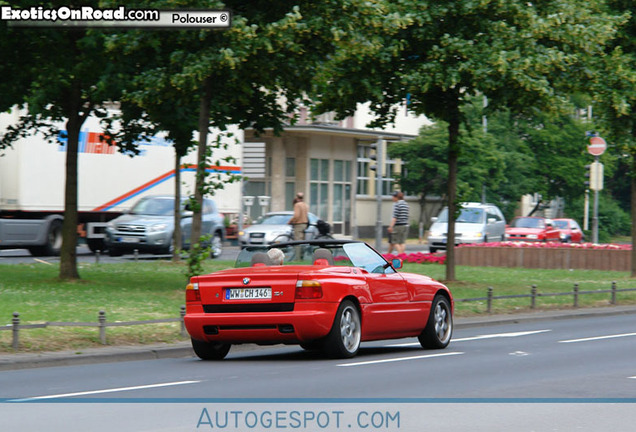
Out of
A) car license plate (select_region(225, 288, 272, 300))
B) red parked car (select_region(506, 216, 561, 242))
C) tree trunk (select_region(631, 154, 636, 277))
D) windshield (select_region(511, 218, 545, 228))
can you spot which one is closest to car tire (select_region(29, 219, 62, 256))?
tree trunk (select_region(631, 154, 636, 277))

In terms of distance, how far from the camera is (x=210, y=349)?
13555 millimetres

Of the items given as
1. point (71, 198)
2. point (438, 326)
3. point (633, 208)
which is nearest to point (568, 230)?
point (633, 208)

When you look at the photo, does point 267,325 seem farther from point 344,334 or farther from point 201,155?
point 201,155

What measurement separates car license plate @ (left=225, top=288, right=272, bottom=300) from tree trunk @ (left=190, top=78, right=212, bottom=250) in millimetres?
6481

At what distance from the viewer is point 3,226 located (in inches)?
1240

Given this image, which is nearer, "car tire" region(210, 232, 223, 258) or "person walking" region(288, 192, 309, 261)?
"person walking" region(288, 192, 309, 261)

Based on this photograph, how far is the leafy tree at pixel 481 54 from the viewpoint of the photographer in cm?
2223

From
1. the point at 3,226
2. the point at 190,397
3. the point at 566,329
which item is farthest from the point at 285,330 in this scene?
the point at 3,226

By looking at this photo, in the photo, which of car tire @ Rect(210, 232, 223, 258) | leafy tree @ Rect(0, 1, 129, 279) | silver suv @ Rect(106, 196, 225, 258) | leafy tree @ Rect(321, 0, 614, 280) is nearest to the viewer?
leafy tree @ Rect(0, 1, 129, 279)

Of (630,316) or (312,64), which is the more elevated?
(312,64)

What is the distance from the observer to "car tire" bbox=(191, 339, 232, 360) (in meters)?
13.5

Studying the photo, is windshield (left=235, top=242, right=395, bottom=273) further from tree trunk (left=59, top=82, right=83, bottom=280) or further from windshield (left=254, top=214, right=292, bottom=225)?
windshield (left=254, top=214, right=292, bottom=225)
